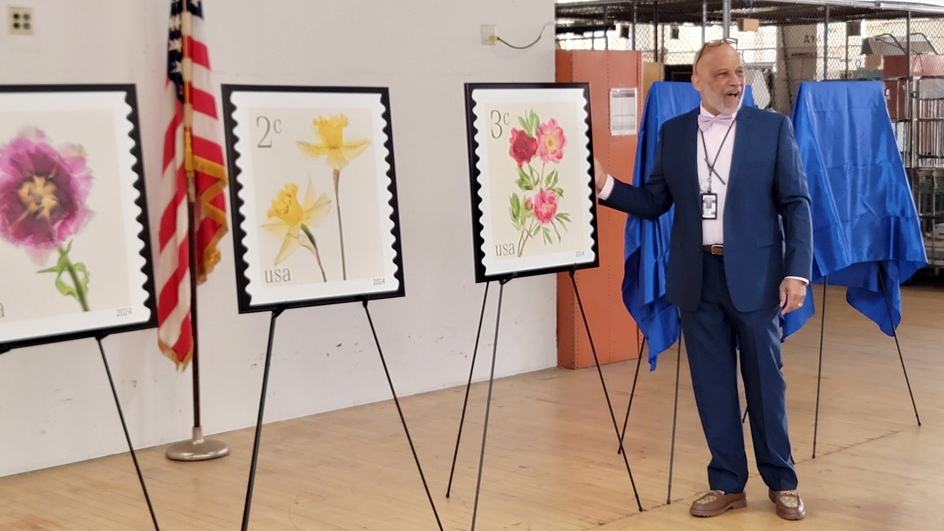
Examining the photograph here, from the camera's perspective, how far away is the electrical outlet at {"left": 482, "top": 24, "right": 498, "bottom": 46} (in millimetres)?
6527

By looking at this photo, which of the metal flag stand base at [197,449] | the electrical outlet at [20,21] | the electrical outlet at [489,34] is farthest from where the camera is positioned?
the electrical outlet at [489,34]

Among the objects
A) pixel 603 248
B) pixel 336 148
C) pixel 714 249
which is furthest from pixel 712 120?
pixel 603 248

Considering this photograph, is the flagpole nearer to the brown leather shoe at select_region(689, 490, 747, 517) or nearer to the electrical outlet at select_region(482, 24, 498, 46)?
the electrical outlet at select_region(482, 24, 498, 46)

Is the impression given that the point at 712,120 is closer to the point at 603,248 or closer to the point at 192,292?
the point at 192,292

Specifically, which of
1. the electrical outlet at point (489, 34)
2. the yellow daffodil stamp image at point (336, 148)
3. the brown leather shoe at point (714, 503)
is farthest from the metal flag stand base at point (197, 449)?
the electrical outlet at point (489, 34)

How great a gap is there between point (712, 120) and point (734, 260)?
1.67 ft

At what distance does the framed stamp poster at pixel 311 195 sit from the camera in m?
3.39

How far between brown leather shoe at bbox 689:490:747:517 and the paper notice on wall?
3346 millimetres

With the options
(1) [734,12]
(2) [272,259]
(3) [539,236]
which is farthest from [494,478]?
(1) [734,12]

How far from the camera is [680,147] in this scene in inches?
162

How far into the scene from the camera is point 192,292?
5.12 metres

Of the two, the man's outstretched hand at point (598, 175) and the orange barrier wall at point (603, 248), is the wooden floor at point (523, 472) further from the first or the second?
the man's outstretched hand at point (598, 175)

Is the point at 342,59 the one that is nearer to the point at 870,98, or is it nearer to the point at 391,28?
the point at 391,28

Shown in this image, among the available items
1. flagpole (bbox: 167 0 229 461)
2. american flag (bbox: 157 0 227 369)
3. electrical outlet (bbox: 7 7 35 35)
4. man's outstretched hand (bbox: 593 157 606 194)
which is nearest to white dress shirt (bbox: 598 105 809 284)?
man's outstretched hand (bbox: 593 157 606 194)
